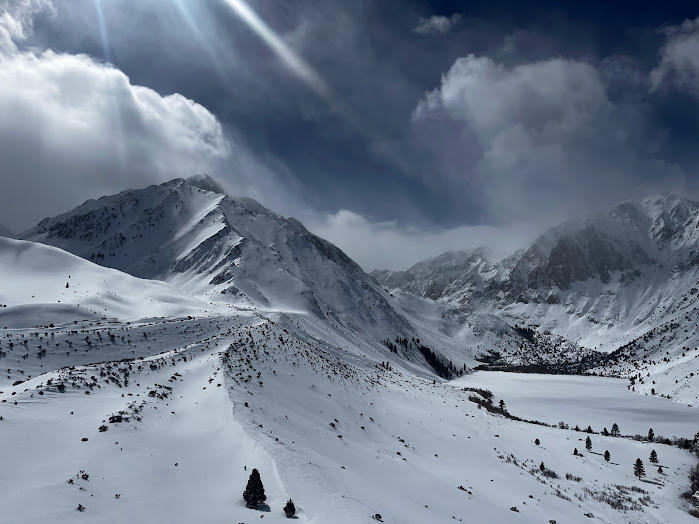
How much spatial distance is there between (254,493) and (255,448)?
5.22m

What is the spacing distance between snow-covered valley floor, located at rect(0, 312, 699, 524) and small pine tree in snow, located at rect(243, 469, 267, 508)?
37 centimetres

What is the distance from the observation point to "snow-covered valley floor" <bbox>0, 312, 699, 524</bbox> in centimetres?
1530

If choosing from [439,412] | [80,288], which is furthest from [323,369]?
[80,288]

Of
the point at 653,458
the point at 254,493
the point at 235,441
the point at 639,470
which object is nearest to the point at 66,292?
the point at 235,441

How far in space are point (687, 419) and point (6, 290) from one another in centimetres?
13875

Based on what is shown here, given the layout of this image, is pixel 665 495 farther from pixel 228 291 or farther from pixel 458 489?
pixel 228 291

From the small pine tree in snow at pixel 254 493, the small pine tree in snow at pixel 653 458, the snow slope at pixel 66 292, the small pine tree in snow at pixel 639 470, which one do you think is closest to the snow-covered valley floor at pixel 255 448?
the small pine tree in snow at pixel 254 493

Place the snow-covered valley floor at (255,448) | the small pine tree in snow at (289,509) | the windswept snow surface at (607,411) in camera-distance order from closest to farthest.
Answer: the small pine tree in snow at (289,509) < the snow-covered valley floor at (255,448) < the windswept snow surface at (607,411)

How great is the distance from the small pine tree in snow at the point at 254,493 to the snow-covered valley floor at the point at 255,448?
0.37m

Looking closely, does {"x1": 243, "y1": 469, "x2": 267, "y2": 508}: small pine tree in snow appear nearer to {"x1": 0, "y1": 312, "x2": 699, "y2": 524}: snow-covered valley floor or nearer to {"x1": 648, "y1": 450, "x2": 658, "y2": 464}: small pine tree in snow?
{"x1": 0, "y1": 312, "x2": 699, "y2": 524}: snow-covered valley floor

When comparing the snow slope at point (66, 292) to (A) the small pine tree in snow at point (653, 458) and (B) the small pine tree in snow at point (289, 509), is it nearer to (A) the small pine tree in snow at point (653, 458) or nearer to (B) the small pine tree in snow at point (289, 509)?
(B) the small pine tree in snow at point (289, 509)

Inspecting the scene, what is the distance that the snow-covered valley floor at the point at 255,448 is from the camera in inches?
602

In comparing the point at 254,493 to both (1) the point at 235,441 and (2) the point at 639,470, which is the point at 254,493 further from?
(2) the point at 639,470

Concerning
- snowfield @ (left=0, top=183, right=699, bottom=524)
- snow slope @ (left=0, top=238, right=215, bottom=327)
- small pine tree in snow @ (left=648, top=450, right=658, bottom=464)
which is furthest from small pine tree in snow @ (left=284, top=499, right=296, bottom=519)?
small pine tree in snow @ (left=648, top=450, right=658, bottom=464)
